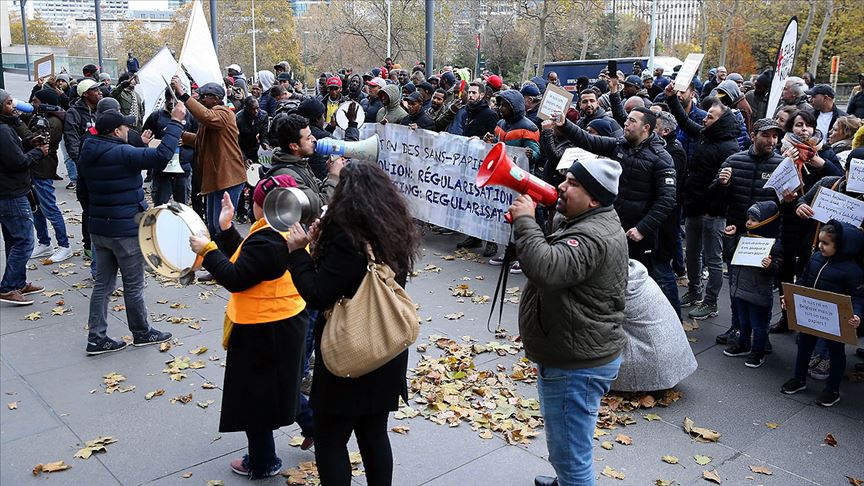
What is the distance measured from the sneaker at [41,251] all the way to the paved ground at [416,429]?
3.11 meters

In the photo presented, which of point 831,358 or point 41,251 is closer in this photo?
point 831,358

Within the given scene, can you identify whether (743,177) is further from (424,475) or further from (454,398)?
(424,475)

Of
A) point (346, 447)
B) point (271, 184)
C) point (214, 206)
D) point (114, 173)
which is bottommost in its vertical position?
Result: point (346, 447)

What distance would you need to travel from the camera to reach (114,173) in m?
6.32

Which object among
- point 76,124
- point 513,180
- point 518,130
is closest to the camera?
point 513,180

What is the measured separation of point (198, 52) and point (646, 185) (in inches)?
207

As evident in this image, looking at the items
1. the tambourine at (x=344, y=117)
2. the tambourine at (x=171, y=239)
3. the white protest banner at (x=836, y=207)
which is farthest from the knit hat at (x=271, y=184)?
the white protest banner at (x=836, y=207)

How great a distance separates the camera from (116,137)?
6.31 meters

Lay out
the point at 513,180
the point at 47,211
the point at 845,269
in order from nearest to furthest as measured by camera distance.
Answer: the point at 513,180, the point at 845,269, the point at 47,211

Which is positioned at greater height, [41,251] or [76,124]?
[76,124]

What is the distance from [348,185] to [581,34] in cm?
5709

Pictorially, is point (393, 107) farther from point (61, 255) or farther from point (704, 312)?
point (704, 312)

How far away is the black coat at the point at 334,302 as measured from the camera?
126 inches

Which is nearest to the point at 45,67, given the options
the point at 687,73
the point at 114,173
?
the point at 114,173
